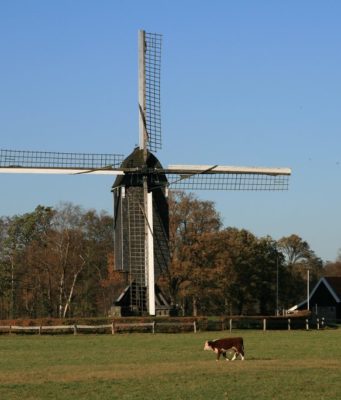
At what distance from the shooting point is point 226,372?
20922 millimetres

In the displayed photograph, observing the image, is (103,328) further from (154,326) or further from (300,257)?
(300,257)

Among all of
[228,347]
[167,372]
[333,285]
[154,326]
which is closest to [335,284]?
[333,285]

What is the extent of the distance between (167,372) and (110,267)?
44605 millimetres

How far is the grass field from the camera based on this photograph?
1744 centimetres

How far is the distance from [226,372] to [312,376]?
2.06 m

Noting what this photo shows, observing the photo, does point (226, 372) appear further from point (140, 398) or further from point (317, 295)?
point (317, 295)

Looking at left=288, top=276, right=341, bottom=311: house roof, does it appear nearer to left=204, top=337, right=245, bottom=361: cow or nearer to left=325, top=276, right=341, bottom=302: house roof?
left=325, top=276, right=341, bottom=302: house roof

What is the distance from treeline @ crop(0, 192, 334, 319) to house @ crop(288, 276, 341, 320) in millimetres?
5262

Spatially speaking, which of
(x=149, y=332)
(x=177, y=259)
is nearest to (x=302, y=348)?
(x=149, y=332)

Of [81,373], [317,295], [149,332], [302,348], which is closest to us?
[81,373]

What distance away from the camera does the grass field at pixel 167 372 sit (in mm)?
Result: 17438

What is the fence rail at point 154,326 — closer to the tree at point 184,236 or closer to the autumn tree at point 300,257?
the tree at point 184,236

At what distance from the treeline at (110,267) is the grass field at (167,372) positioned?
102 feet

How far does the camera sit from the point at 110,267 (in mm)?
65562
